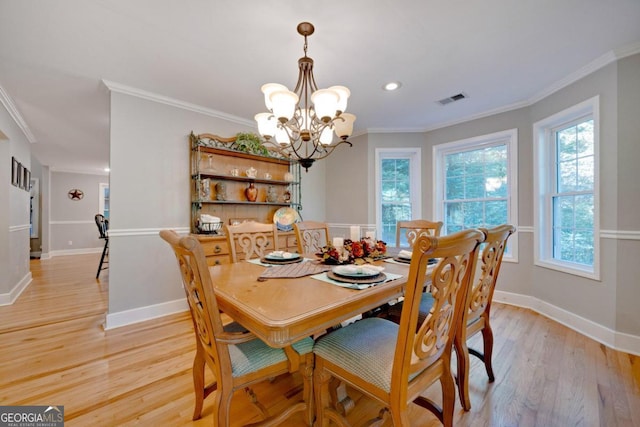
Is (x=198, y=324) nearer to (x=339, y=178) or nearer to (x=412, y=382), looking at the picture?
(x=412, y=382)

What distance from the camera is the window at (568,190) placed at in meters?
2.52

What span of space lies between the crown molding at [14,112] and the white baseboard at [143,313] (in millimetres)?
2678

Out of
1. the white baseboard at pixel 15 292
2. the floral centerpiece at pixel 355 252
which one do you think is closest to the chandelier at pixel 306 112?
the floral centerpiece at pixel 355 252

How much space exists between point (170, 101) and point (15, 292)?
3335mm

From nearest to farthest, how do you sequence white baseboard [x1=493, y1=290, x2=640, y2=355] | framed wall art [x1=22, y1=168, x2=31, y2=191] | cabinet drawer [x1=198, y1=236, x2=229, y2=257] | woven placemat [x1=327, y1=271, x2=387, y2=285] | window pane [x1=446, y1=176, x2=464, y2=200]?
1. woven placemat [x1=327, y1=271, x2=387, y2=285]
2. white baseboard [x1=493, y1=290, x2=640, y2=355]
3. cabinet drawer [x1=198, y1=236, x2=229, y2=257]
4. window pane [x1=446, y1=176, x2=464, y2=200]
5. framed wall art [x1=22, y1=168, x2=31, y2=191]

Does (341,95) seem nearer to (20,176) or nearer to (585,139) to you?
(585,139)

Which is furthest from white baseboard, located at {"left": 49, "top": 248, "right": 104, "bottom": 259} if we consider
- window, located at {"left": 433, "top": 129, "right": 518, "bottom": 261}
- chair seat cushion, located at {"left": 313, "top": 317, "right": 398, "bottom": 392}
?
window, located at {"left": 433, "top": 129, "right": 518, "bottom": 261}

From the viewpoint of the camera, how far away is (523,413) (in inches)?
58.3

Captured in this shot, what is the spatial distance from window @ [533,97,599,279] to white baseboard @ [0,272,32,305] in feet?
21.0

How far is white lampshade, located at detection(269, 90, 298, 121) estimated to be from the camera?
65.5 inches

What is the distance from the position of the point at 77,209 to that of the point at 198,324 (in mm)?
8606

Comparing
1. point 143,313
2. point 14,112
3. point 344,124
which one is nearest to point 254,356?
point 344,124

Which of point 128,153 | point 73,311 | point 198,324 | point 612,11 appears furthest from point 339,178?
point 73,311

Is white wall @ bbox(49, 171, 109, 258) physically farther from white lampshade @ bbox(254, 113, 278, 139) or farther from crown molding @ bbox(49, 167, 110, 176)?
white lampshade @ bbox(254, 113, 278, 139)
